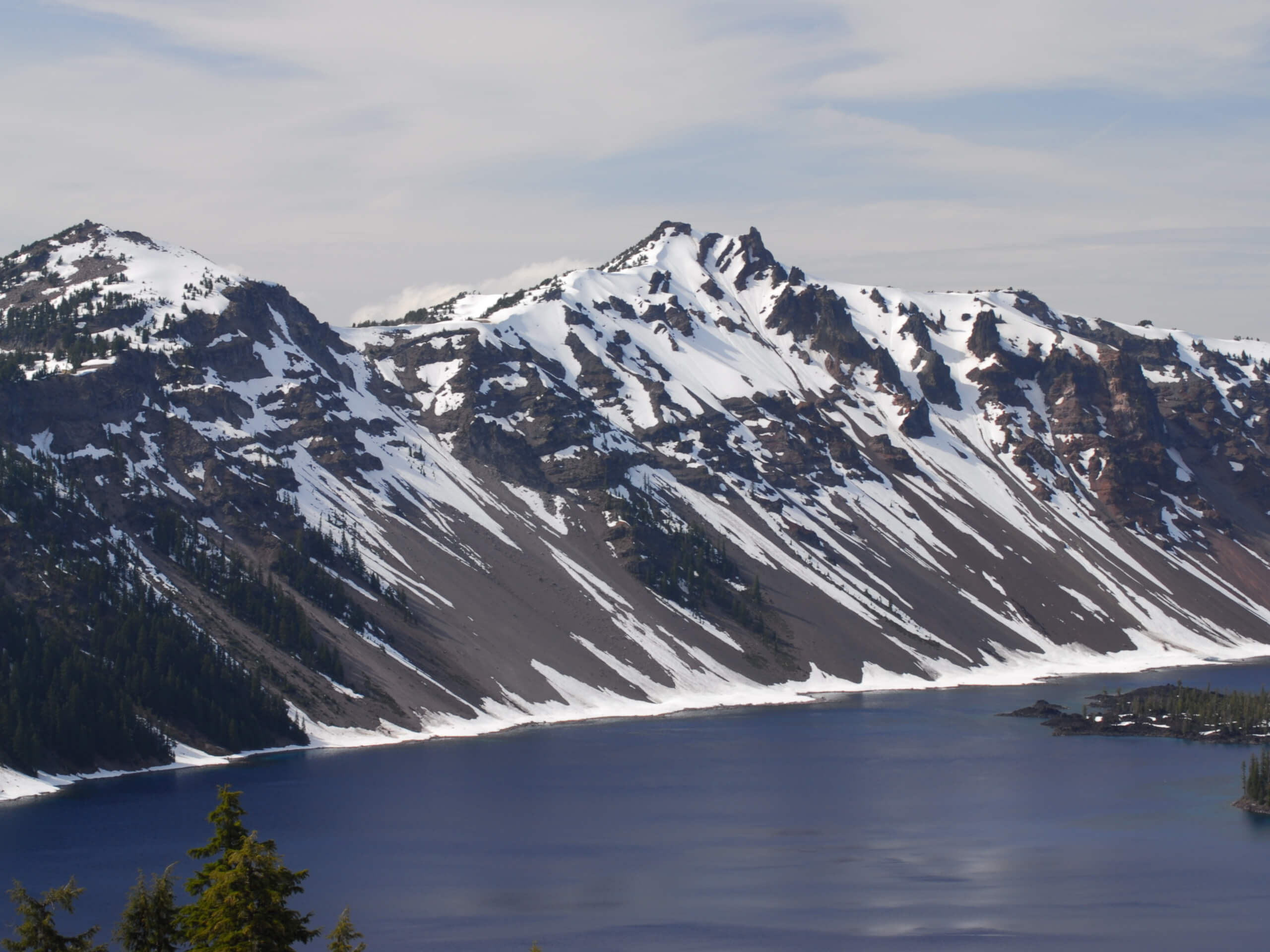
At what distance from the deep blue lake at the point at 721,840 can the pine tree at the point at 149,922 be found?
4233 centimetres

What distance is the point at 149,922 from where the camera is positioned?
126ft

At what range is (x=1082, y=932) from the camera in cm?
8519

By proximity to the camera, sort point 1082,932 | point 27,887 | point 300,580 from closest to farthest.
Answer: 1. point 1082,932
2. point 27,887
3. point 300,580

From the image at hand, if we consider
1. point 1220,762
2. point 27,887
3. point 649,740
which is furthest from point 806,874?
point 1220,762

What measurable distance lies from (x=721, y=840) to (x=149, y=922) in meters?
77.2

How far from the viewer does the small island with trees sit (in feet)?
565

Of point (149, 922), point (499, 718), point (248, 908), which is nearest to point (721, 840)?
point (499, 718)

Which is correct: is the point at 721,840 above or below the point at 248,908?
below

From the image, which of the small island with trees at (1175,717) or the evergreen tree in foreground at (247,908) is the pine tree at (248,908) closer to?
the evergreen tree in foreground at (247,908)

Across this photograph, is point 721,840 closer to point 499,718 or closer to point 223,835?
point 499,718

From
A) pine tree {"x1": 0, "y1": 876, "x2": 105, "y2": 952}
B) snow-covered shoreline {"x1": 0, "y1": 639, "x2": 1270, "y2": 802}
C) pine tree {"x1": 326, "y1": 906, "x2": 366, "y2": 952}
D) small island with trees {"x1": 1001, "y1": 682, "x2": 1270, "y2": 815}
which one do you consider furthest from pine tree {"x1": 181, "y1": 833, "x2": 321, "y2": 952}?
small island with trees {"x1": 1001, "y1": 682, "x2": 1270, "y2": 815}

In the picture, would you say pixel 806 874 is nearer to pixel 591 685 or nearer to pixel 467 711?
pixel 467 711

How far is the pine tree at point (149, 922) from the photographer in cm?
3816

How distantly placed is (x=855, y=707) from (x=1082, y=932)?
104774 millimetres
